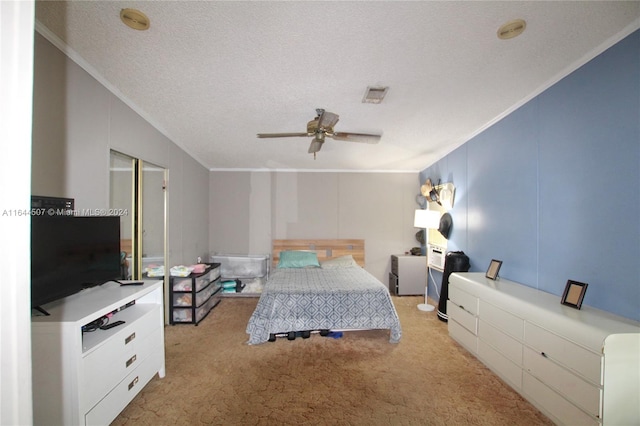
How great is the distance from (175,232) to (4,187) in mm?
3370

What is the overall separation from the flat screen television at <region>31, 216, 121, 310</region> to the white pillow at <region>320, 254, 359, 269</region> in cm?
290

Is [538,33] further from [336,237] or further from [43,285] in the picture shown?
[336,237]

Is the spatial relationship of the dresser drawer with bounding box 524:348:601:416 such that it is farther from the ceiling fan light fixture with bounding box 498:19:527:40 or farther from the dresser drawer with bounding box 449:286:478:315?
the ceiling fan light fixture with bounding box 498:19:527:40

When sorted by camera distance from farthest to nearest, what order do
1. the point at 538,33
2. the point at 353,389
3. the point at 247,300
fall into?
the point at 247,300 < the point at 353,389 < the point at 538,33

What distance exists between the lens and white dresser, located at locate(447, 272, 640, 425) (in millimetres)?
1537

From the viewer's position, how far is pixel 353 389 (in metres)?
2.18

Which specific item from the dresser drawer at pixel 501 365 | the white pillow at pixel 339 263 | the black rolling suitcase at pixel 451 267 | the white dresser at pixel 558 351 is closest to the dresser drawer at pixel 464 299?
the white dresser at pixel 558 351

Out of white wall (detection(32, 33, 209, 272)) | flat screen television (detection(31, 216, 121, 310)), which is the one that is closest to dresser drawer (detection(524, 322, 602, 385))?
flat screen television (detection(31, 216, 121, 310))

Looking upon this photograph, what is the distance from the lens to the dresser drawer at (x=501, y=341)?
2.12 meters

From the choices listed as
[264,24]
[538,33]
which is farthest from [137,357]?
[538,33]

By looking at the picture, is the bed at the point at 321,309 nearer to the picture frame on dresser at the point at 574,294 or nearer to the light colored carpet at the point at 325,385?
the light colored carpet at the point at 325,385

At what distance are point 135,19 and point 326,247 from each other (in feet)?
13.3

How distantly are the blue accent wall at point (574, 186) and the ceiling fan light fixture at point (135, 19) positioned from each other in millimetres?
3056

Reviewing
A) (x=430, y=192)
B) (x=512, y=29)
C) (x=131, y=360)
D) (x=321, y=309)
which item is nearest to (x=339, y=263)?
(x=321, y=309)
